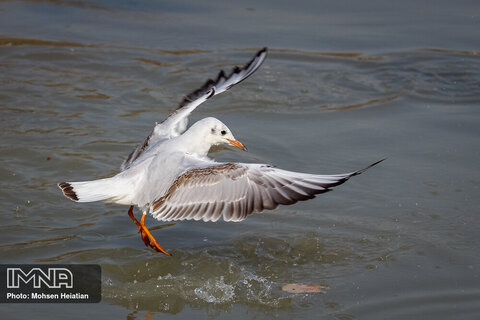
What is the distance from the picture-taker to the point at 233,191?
5.37 meters

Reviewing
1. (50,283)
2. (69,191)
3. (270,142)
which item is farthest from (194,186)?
(270,142)

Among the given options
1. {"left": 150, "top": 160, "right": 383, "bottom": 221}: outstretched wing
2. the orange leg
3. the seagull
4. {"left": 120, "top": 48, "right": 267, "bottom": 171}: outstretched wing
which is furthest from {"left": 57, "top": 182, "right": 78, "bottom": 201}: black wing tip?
{"left": 120, "top": 48, "right": 267, "bottom": 171}: outstretched wing

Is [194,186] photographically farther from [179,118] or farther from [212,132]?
[179,118]

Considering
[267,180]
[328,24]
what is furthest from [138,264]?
[328,24]

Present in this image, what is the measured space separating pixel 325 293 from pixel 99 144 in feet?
11.3

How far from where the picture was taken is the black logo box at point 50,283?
5.17 metres

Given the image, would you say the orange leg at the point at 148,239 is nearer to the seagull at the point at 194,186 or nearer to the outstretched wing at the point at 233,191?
the seagull at the point at 194,186

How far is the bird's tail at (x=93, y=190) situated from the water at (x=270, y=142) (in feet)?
1.83

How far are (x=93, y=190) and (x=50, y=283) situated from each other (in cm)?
74

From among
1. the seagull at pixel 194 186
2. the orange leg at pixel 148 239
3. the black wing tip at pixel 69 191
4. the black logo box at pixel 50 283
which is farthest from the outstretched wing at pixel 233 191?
the black logo box at pixel 50 283

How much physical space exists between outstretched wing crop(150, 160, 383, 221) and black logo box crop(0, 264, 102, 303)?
70 centimetres

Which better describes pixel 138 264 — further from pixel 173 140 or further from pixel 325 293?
pixel 325 293

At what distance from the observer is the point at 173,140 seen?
609 cm

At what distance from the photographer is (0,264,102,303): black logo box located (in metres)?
5.17
